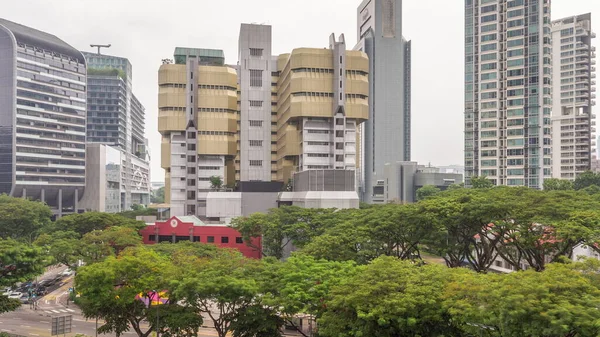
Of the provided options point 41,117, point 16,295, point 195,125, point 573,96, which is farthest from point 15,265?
point 573,96

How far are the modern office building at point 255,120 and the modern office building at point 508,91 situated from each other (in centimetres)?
3023

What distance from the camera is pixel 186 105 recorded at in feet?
365

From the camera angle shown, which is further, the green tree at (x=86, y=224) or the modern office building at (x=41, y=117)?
the modern office building at (x=41, y=117)

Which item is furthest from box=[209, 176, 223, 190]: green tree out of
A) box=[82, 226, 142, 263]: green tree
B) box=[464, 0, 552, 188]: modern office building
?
box=[464, 0, 552, 188]: modern office building

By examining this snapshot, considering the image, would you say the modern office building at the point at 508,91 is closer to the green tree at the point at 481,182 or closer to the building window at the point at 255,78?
the green tree at the point at 481,182

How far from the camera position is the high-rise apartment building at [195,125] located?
111 meters

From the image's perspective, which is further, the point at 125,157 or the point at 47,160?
the point at 125,157

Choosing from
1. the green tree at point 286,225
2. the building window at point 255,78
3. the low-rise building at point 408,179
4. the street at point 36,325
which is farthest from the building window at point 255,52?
the low-rise building at point 408,179

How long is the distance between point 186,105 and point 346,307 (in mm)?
89901

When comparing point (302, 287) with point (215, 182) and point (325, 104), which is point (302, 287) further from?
point (215, 182)

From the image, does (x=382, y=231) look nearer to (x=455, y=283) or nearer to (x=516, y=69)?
(x=455, y=283)

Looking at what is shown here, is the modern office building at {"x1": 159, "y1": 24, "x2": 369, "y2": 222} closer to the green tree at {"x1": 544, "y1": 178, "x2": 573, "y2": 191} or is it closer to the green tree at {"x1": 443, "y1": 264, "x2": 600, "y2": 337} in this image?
the green tree at {"x1": 544, "y1": 178, "x2": 573, "y2": 191}

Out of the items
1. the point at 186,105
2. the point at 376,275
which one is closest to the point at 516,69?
the point at 186,105

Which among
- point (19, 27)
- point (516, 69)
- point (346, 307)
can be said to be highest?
Result: point (19, 27)
